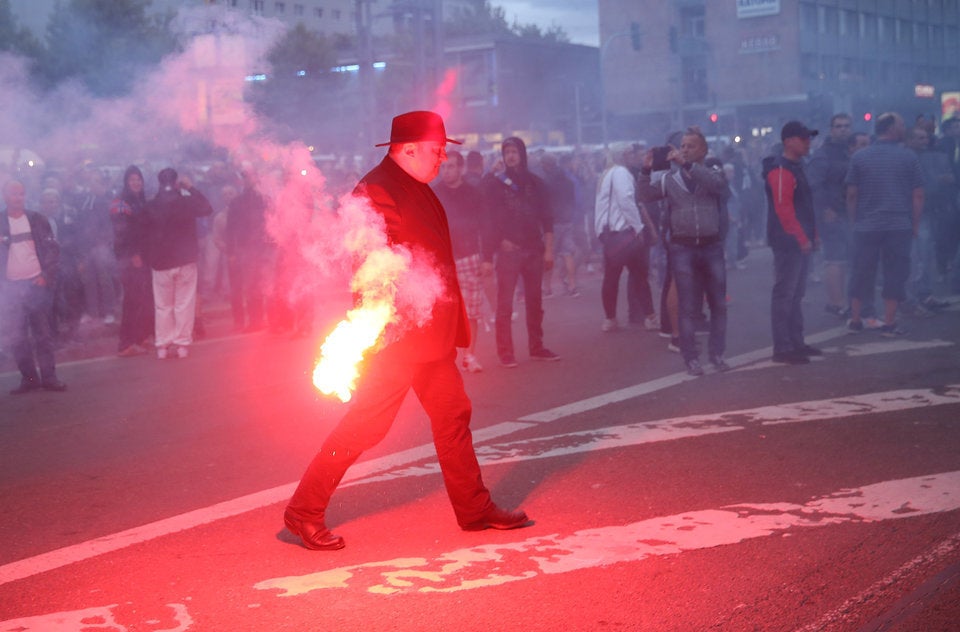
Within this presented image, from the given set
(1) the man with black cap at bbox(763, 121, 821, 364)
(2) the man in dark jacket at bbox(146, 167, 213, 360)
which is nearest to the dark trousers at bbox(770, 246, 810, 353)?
(1) the man with black cap at bbox(763, 121, 821, 364)

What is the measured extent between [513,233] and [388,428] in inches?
198

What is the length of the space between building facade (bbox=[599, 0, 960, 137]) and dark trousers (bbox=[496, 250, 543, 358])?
126ft

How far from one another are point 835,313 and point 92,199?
885cm

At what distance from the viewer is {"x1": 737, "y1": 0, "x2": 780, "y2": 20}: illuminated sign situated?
5041 centimetres

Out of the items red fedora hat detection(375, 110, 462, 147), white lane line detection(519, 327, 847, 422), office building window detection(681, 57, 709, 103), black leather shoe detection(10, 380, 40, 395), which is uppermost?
office building window detection(681, 57, 709, 103)

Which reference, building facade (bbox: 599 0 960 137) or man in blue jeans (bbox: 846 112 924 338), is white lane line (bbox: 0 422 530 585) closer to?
man in blue jeans (bbox: 846 112 924 338)

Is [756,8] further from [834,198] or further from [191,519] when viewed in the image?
[191,519]

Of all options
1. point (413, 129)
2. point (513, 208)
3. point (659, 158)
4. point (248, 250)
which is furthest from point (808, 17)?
point (413, 129)

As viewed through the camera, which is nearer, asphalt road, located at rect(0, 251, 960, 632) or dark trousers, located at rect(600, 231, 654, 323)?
asphalt road, located at rect(0, 251, 960, 632)

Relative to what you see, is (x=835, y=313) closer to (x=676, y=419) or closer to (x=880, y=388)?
(x=880, y=388)

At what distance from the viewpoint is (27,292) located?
1013cm

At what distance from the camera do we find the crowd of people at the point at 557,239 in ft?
31.3

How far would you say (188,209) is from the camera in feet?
39.4

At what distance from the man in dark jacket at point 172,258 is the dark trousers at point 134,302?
0.35 metres
